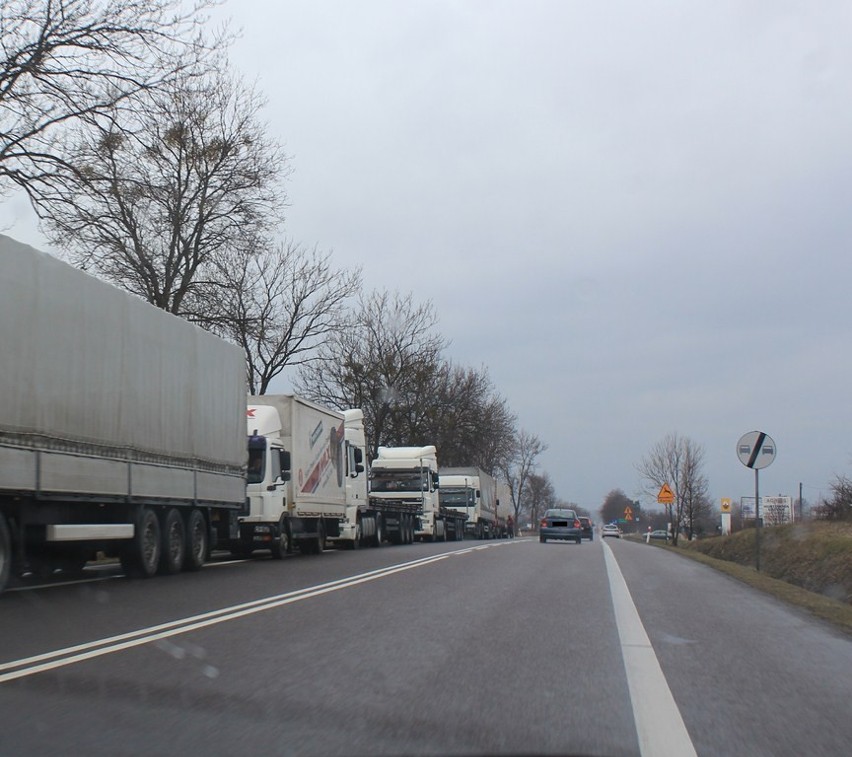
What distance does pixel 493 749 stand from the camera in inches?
198

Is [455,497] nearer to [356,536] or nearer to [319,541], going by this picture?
[356,536]

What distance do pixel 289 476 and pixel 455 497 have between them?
27.5m

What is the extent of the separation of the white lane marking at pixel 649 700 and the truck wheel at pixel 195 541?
841cm

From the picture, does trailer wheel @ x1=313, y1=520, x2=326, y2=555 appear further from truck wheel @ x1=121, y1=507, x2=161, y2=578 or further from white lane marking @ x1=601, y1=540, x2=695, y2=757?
white lane marking @ x1=601, y1=540, x2=695, y2=757

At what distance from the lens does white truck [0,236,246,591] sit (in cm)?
1186

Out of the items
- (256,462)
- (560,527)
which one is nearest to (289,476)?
(256,462)

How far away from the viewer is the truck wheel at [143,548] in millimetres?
15047

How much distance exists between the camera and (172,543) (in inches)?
641

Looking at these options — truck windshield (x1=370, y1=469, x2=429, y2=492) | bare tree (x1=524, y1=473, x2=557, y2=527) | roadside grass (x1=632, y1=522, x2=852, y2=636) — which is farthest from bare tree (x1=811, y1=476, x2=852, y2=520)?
bare tree (x1=524, y1=473, x2=557, y2=527)

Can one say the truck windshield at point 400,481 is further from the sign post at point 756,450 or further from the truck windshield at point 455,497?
the sign post at point 756,450

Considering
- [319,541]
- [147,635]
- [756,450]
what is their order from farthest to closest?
[319,541], [756,450], [147,635]

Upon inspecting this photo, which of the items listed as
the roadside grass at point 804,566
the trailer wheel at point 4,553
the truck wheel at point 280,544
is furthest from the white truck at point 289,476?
the trailer wheel at point 4,553

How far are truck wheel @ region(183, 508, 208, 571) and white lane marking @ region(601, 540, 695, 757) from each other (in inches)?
331

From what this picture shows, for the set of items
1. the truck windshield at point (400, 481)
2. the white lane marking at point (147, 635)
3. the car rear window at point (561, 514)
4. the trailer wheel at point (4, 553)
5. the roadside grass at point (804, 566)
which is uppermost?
the truck windshield at point (400, 481)
